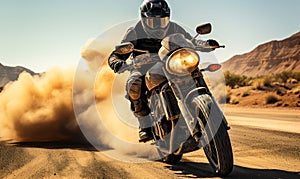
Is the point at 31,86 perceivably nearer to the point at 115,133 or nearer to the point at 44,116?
the point at 44,116

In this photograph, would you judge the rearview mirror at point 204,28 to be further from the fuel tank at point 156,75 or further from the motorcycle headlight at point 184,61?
the fuel tank at point 156,75

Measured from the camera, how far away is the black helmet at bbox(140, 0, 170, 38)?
541 centimetres

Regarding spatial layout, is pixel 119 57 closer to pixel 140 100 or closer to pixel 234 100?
pixel 140 100

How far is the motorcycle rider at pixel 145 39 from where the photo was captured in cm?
540

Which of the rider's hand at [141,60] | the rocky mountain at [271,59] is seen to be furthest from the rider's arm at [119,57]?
the rocky mountain at [271,59]

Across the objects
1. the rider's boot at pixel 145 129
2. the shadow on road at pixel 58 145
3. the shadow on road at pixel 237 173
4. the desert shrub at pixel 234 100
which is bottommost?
the desert shrub at pixel 234 100

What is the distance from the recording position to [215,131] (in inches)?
154

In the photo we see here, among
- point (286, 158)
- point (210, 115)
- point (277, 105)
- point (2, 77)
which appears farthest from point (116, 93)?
point (2, 77)

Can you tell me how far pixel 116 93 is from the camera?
1087cm

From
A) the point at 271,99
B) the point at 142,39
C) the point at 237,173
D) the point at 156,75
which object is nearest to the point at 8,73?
the point at 271,99

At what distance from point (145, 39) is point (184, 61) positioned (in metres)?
1.75

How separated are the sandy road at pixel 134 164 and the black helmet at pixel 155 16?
7.50 ft

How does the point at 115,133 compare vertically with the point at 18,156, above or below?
below

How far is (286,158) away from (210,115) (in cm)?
251
